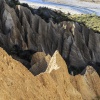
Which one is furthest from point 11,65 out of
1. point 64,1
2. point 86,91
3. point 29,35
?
point 64,1

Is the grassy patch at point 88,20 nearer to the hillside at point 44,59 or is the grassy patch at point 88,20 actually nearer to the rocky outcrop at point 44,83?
the hillside at point 44,59

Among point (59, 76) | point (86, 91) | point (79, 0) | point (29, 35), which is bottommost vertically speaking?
point (79, 0)

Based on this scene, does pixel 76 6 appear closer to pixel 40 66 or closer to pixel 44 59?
pixel 44 59

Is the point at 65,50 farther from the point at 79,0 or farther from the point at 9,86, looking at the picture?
the point at 79,0

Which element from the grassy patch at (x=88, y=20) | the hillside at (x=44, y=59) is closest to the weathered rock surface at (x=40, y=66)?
the hillside at (x=44, y=59)

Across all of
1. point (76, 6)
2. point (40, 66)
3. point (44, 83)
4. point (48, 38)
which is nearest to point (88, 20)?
point (76, 6)

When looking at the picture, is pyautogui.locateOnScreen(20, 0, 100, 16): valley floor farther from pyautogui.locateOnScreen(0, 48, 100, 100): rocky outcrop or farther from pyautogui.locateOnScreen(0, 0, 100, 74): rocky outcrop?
pyautogui.locateOnScreen(0, 48, 100, 100): rocky outcrop
